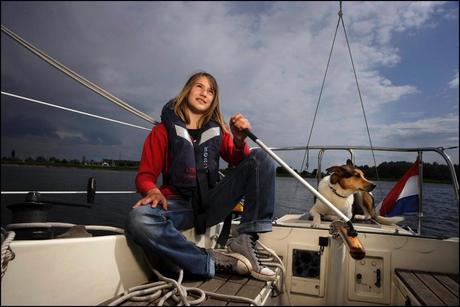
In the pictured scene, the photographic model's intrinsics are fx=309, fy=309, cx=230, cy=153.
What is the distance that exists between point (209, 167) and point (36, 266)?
1110 millimetres

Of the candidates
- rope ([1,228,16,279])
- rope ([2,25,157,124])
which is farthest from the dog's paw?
Answer: rope ([1,228,16,279])

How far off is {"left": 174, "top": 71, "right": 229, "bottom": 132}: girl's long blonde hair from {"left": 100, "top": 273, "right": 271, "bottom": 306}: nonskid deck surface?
3.30 ft

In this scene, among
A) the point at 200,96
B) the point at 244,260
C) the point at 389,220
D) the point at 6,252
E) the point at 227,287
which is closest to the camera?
the point at 6,252

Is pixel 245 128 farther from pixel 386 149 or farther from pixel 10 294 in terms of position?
pixel 386 149

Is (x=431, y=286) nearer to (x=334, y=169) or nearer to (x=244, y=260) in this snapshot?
(x=244, y=260)

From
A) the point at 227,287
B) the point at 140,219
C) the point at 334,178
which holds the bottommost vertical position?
the point at 227,287

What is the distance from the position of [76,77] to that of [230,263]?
1.51m

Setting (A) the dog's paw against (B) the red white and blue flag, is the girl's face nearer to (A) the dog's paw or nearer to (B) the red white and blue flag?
(A) the dog's paw

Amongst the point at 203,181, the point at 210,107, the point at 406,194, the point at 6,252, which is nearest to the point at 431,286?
the point at 406,194

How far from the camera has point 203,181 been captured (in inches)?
77.7

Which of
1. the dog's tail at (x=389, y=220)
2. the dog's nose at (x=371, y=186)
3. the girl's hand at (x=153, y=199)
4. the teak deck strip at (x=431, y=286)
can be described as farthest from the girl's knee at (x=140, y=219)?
the dog's nose at (x=371, y=186)

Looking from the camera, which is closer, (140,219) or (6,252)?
(6,252)

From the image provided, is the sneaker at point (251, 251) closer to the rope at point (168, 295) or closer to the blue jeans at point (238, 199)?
the blue jeans at point (238, 199)

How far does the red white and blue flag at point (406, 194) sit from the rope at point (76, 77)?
2.26 metres
